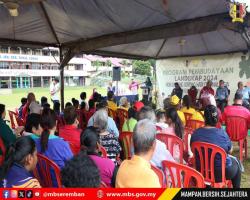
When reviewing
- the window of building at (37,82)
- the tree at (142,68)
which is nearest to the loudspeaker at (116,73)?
the window of building at (37,82)

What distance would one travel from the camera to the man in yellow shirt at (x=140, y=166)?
192cm

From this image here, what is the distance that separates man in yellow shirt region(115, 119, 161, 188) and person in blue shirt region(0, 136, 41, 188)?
57 centimetres

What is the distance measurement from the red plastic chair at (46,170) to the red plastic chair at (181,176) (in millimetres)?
935

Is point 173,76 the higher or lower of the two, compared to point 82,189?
higher

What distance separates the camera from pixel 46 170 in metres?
2.75

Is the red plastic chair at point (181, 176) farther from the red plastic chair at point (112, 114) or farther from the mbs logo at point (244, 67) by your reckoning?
the mbs logo at point (244, 67)

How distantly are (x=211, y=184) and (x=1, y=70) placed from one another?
41.5 metres

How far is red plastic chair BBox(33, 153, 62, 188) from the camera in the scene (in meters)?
2.65

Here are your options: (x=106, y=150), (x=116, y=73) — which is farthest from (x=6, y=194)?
(x=116, y=73)

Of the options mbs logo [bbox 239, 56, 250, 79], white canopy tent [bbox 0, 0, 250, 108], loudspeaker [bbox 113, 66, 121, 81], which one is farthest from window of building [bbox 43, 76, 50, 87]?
white canopy tent [bbox 0, 0, 250, 108]

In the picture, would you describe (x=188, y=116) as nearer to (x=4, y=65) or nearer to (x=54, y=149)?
(x=54, y=149)

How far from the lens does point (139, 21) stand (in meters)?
6.66

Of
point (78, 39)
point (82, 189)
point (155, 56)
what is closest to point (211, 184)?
point (82, 189)

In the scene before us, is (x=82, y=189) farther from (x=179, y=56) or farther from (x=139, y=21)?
(x=179, y=56)
